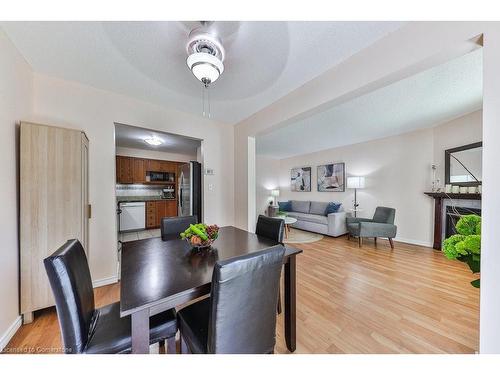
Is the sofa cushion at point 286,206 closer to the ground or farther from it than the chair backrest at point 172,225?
closer to the ground

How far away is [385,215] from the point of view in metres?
→ 3.90

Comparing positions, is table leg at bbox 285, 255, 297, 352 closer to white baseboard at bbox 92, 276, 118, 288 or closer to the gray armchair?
white baseboard at bbox 92, 276, 118, 288

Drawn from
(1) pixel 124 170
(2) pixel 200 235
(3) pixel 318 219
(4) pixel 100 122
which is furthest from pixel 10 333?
(3) pixel 318 219

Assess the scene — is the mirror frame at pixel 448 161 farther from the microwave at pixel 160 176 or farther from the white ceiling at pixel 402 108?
the microwave at pixel 160 176

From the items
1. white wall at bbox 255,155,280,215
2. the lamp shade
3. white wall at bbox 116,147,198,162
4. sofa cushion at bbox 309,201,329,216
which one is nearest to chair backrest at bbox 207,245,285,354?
the lamp shade

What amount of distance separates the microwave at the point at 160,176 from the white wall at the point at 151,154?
47cm

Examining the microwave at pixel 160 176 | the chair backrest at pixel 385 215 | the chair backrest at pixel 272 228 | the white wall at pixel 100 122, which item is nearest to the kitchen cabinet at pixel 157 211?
the microwave at pixel 160 176

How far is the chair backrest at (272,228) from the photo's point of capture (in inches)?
66.1

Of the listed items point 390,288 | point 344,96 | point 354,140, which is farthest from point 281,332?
point 354,140

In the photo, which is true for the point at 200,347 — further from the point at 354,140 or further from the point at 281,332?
the point at 354,140

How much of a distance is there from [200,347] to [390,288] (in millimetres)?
2341

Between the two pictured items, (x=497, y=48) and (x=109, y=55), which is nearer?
(x=497, y=48)

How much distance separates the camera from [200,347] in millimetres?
905

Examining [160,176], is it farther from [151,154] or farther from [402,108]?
[402,108]
